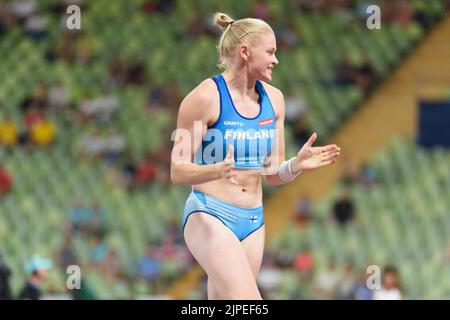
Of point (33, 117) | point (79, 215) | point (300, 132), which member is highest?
point (33, 117)

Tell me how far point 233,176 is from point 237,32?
779 mm

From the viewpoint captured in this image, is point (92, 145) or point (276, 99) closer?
point (276, 99)

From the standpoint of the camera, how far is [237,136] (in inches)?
231

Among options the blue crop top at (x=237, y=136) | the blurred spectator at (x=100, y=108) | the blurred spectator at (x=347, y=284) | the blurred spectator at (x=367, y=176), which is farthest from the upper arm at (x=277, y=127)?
the blurred spectator at (x=100, y=108)

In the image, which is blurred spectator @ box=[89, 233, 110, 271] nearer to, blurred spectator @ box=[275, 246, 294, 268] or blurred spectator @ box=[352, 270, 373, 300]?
blurred spectator @ box=[275, 246, 294, 268]

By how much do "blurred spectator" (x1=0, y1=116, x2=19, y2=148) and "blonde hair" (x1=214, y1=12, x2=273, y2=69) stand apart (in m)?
10.8

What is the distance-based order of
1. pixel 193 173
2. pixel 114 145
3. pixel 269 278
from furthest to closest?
pixel 114 145 < pixel 269 278 < pixel 193 173

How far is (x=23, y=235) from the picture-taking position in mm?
14375

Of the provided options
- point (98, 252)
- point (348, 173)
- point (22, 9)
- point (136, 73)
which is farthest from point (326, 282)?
point (22, 9)

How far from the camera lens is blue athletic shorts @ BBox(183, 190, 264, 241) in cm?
591

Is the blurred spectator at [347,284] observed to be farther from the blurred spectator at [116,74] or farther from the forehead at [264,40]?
the forehead at [264,40]

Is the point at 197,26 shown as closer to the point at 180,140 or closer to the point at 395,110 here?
the point at 395,110

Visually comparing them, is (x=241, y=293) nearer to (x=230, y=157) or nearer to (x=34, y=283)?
(x=230, y=157)

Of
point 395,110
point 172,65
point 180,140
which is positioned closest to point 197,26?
point 172,65
